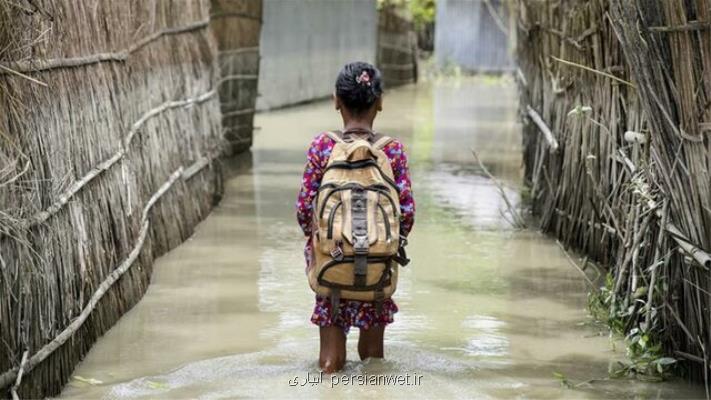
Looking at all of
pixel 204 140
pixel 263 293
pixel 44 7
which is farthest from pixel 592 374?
pixel 204 140

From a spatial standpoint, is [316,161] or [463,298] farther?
[463,298]

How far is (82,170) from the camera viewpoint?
6.01 metres

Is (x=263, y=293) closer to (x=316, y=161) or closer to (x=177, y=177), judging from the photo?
(x=177, y=177)

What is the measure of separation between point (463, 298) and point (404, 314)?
20.3 inches

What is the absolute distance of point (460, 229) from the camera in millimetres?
9266

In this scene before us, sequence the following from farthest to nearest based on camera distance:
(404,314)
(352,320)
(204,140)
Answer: (204,140), (404,314), (352,320)

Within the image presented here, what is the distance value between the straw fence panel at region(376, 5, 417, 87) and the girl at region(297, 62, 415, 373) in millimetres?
19636

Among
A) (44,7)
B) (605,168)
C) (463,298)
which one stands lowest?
(463,298)

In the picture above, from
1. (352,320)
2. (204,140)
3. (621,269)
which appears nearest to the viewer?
(352,320)

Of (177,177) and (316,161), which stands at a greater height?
(316,161)

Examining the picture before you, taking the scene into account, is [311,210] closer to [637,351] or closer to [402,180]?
[402,180]

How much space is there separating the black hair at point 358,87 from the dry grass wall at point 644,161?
1162 mm

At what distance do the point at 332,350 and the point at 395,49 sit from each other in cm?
2096

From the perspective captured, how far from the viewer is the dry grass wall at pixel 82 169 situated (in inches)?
191
